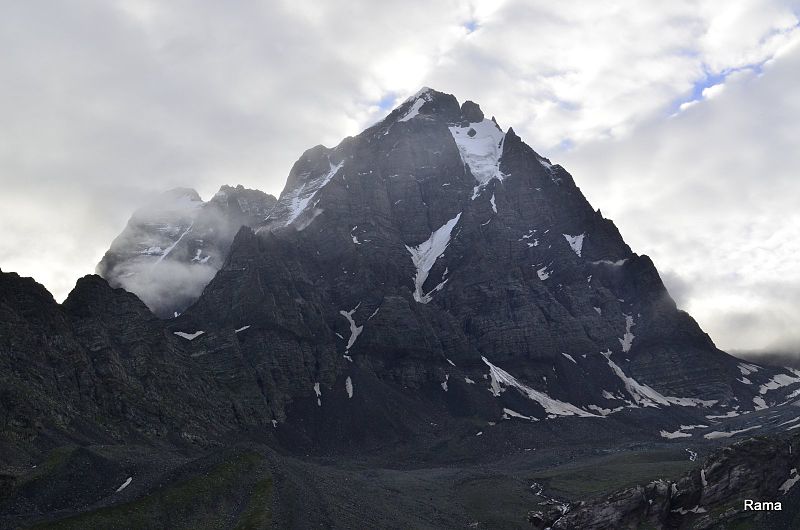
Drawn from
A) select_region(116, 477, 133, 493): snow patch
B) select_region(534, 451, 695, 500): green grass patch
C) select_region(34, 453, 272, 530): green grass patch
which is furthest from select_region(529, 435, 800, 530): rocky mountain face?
select_region(116, 477, 133, 493): snow patch

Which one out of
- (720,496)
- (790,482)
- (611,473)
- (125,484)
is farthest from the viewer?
Result: (611,473)

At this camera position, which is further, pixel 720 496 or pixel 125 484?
pixel 125 484

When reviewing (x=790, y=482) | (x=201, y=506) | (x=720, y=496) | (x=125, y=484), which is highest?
(x=125, y=484)

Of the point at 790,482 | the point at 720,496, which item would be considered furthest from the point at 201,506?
the point at 790,482

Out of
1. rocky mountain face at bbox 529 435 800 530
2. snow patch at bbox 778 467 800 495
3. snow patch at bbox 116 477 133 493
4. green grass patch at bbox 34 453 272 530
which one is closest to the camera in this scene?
green grass patch at bbox 34 453 272 530

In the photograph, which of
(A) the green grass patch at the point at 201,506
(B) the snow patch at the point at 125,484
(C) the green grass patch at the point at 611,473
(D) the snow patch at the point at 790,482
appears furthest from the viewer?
(C) the green grass patch at the point at 611,473

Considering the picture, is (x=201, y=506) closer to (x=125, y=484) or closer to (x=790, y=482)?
(x=125, y=484)

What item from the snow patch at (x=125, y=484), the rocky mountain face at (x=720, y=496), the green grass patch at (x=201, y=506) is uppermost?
the snow patch at (x=125, y=484)

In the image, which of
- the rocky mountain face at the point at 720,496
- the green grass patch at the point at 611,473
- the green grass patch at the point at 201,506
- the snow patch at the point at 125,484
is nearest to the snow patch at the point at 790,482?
the rocky mountain face at the point at 720,496

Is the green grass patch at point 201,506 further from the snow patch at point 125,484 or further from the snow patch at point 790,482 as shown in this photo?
the snow patch at point 790,482

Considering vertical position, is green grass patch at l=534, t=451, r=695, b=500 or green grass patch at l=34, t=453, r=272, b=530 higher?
green grass patch at l=34, t=453, r=272, b=530

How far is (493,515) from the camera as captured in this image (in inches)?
5261

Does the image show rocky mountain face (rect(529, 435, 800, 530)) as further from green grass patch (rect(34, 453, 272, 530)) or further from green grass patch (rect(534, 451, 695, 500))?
green grass patch (rect(34, 453, 272, 530))

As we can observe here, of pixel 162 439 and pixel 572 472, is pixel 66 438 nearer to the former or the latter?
pixel 162 439
